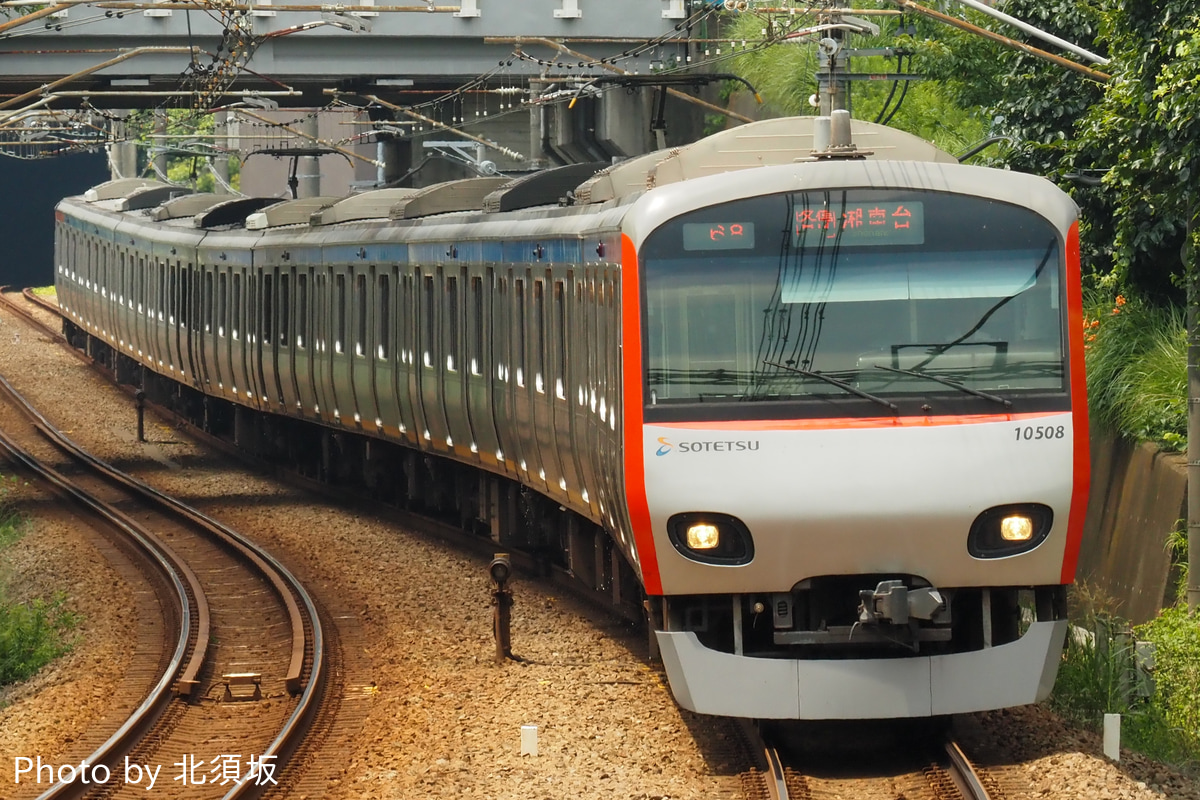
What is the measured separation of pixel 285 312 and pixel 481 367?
290 inches

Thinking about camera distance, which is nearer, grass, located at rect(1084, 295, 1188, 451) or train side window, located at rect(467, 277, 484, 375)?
grass, located at rect(1084, 295, 1188, 451)

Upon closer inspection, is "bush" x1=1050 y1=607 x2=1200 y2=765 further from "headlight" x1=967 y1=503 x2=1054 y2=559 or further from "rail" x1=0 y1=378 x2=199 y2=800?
"rail" x1=0 y1=378 x2=199 y2=800

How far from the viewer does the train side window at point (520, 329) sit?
12.6m

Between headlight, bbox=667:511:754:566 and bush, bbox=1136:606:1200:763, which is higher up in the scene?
headlight, bbox=667:511:754:566

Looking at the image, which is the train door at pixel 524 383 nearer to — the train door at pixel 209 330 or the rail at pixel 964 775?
the rail at pixel 964 775

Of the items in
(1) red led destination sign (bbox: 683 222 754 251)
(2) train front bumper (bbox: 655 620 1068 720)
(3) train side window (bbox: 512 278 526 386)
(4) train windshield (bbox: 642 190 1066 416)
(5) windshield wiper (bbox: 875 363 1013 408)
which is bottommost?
(2) train front bumper (bbox: 655 620 1068 720)

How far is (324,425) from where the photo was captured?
20281mm

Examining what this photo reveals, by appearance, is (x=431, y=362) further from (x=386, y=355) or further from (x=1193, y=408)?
(x=1193, y=408)

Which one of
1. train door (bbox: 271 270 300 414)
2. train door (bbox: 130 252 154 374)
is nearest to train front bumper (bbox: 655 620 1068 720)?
train door (bbox: 271 270 300 414)

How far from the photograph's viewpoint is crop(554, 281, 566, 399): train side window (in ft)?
36.8

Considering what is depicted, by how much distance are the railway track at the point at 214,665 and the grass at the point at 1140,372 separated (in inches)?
231

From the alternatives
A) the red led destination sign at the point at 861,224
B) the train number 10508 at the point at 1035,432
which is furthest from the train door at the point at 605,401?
the train number 10508 at the point at 1035,432

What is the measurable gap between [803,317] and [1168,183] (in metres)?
3.81

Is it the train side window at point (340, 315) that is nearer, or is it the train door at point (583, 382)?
the train door at point (583, 382)
